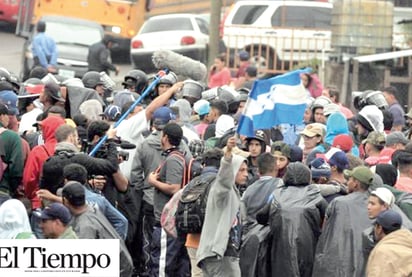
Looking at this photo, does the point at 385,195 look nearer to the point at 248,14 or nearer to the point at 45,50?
Result: the point at 45,50

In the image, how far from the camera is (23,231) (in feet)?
44.0

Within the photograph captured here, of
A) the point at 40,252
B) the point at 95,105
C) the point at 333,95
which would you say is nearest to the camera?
the point at 40,252

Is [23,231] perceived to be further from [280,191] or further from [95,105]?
[95,105]

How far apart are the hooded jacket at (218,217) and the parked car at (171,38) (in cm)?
2005

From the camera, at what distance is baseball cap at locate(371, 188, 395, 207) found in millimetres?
14305

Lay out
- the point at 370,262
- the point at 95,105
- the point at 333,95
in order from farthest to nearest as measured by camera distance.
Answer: the point at 333,95 → the point at 95,105 → the point at 370,262

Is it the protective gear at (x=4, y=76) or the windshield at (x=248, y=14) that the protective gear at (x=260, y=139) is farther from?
the windshield at (x=248, y=14)

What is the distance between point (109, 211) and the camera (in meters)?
14.7

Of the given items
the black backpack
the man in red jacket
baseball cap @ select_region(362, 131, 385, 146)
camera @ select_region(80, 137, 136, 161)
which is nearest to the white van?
baseball cap @ select_region(362, 131, 385, 146)

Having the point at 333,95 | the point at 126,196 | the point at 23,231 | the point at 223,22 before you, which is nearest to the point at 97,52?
the point at 223,22

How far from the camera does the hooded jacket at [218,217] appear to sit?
14.6 metres

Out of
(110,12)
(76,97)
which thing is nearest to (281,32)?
(110,12)

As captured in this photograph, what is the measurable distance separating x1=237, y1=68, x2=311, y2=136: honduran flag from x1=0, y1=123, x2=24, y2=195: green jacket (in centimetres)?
220

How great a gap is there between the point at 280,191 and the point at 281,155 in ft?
3.96
